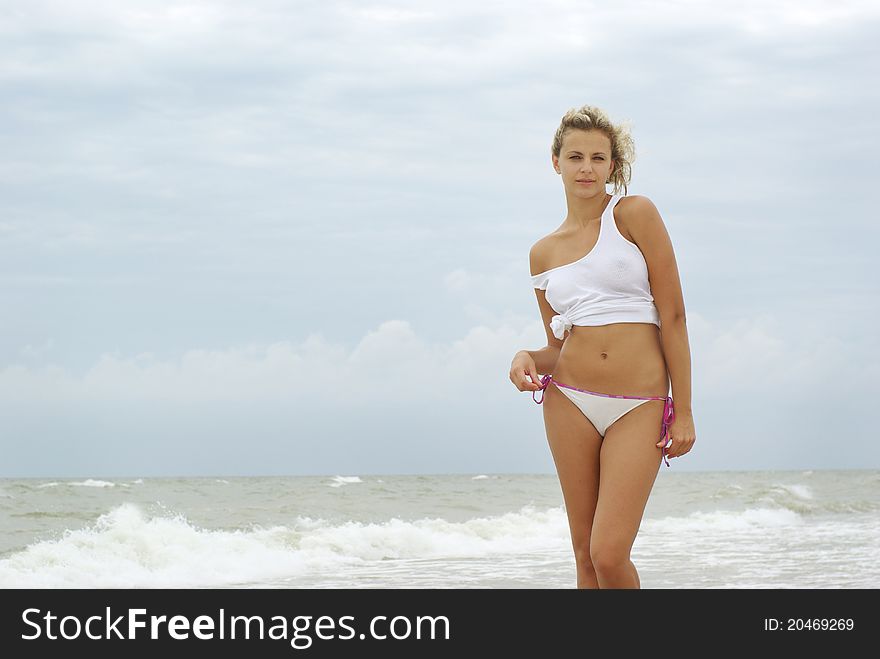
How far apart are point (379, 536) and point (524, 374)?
10394mm

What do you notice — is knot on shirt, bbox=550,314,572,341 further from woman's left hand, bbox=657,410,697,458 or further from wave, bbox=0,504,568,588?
wave, bbox=0,504,568,588

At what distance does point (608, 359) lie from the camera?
2961mm

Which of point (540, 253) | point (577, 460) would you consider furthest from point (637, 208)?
point (577, 460)

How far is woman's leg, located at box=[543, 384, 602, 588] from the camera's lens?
300 cm

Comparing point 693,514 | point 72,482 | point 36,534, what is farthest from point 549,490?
point 36,534

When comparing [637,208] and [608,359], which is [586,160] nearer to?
[637,208]

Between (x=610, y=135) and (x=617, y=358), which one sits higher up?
(x=610, y=135)

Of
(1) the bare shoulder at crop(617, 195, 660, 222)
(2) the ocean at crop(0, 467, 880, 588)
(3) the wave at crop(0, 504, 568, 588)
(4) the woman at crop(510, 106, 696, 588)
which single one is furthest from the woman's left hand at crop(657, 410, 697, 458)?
(3) the wave at crop(0, 504, 568, 588)

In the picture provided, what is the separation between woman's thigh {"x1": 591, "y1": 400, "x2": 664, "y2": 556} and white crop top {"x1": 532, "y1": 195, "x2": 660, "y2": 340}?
0.27m

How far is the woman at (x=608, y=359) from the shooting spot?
288 centimetres

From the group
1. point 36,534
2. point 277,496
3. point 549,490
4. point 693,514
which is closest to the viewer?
point 36,534
